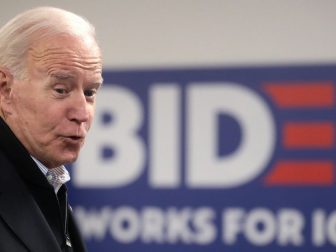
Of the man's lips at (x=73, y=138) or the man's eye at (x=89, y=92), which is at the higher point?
the man's eye at (x=89, y=92)

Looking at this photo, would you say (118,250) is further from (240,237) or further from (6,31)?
(6,31)

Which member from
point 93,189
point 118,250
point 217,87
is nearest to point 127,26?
point 217,87

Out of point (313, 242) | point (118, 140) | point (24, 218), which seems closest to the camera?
point (24, 218)

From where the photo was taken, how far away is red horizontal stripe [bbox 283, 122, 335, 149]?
2375 millimetres

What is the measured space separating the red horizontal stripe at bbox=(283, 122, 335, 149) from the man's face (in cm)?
155

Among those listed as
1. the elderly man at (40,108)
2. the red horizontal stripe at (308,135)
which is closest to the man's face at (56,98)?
the elderly man at (40,108)

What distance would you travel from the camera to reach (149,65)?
251 cm

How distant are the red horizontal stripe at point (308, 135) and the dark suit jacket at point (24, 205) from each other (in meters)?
1.55

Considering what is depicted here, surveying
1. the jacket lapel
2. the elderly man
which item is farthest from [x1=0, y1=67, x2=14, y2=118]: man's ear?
the jacket lapel

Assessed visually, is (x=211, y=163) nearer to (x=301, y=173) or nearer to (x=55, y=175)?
(x=301, y=173)

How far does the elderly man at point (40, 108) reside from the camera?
0.88 m

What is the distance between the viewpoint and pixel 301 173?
2.39 metres

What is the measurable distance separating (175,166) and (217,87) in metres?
0.29

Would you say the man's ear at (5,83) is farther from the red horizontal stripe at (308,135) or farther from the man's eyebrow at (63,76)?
the red horizontal stripe at (308,135)
